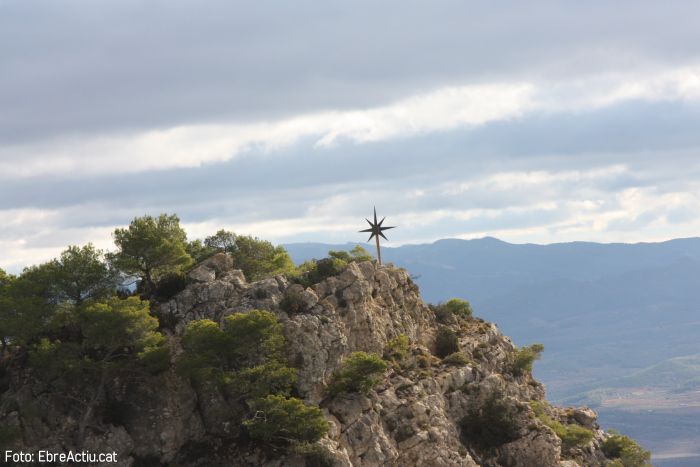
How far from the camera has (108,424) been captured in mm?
103188

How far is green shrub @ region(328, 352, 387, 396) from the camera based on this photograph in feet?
358

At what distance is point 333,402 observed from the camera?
108438 mm

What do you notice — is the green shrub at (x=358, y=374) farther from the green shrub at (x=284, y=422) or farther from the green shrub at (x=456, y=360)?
the green shrub at (x=456, y=360)

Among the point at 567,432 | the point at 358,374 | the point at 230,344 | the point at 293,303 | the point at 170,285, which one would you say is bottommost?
the point at 567,432

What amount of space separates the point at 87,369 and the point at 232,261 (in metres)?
30.4

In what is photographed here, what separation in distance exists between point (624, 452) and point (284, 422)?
66.0 m

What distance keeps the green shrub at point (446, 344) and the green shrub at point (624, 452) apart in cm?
3166

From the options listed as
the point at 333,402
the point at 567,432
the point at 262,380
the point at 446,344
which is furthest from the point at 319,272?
the point at 567,432

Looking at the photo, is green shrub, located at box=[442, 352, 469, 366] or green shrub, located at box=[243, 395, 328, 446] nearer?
green shrub, located at box=[243, 395, 328, 446]

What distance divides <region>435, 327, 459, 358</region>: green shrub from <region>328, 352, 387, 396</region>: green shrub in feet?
74.7

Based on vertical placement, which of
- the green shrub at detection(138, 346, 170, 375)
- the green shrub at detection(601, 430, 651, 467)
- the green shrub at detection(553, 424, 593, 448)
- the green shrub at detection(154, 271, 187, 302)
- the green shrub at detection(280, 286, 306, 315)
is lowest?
the green shrub at detection(601, 430, 651, 467)

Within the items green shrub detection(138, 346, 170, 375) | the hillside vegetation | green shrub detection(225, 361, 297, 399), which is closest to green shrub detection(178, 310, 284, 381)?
the hillside vegetation

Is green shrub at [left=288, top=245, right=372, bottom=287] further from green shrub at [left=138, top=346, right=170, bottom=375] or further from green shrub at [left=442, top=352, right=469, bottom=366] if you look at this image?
green shrub at [left=138, top=346, right=170, bottom=375]

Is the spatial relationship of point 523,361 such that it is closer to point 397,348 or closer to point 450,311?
point 450,311
